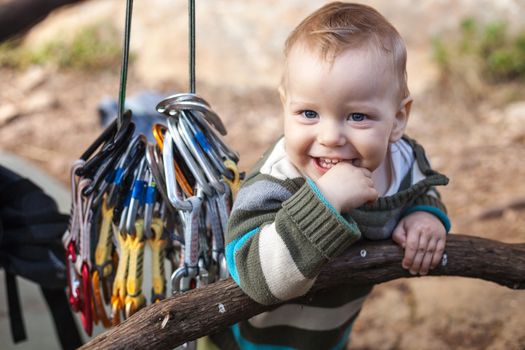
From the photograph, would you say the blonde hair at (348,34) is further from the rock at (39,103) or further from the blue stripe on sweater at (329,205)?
the rock at (39,103)

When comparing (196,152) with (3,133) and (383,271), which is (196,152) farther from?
(3,133)

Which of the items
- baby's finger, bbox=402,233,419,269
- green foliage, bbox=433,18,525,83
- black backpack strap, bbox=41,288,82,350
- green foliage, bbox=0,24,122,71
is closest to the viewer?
baby's finger, bbox=402,233,419,269

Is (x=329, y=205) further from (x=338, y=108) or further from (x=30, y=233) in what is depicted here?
(x=30, y=233)

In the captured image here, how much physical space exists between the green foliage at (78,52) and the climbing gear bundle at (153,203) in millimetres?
3424

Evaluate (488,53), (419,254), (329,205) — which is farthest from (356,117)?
(488,53)

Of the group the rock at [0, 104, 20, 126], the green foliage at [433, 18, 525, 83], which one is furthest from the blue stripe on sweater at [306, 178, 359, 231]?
the rock at [0, 104, 20, 126]

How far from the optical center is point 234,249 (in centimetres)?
110

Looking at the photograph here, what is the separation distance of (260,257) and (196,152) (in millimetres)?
272

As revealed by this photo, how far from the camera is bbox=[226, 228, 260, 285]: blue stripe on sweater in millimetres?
1084

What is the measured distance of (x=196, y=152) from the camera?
1240 mm

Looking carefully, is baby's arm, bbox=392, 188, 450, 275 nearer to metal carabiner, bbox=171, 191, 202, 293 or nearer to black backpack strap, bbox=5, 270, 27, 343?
metal carabiner, bbox=171, 191, 202, 293

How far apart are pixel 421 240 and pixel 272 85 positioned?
329cm

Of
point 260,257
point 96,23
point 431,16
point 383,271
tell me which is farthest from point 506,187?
point 96,23

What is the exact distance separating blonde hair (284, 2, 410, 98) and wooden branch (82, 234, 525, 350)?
0.86ft
